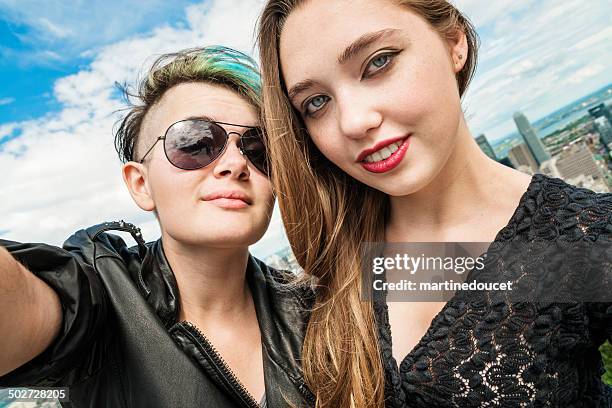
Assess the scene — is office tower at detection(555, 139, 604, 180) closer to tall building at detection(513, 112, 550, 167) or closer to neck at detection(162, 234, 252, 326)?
tall building at detection(513, 112, 550, 167)

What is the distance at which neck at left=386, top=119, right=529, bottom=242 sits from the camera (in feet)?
7.05

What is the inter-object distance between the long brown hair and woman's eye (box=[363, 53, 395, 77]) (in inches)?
10.8

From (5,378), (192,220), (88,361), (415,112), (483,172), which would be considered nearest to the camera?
(5,378)

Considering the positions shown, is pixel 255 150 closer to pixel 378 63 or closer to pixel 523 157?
pixel 378 63

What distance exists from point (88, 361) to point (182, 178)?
0.98 m

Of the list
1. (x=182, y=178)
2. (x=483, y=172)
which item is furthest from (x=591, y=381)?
(x=182, y=178)

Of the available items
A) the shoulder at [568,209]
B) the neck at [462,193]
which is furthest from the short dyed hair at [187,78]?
the shoulder at [568,209]

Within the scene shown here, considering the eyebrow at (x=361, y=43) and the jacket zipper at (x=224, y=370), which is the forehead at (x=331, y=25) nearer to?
the eyebrow at (x=361, y=43)

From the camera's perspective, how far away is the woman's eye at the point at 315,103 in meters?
2.19

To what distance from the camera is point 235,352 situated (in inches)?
98.3

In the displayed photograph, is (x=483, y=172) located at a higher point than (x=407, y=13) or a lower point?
lower

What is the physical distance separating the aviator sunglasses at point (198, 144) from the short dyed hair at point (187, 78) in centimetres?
32

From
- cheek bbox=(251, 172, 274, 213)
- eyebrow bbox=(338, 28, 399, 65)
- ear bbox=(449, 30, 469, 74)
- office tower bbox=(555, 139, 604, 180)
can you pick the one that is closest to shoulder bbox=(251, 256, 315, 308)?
cheek bbox=(251, 172, 274, 213)

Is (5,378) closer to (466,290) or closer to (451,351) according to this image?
(451,351)
